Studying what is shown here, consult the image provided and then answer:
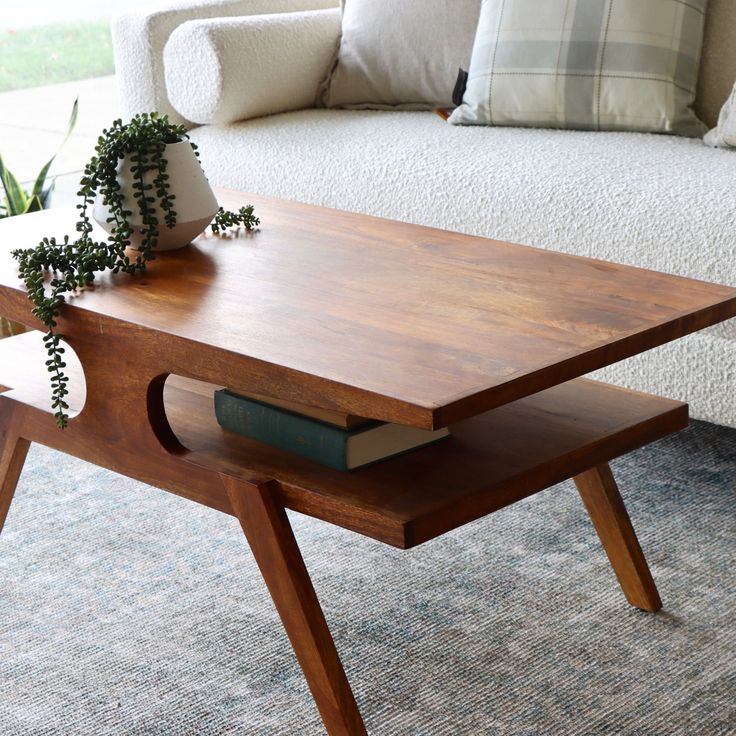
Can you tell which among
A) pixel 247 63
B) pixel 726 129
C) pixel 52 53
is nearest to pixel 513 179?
pixel 726 129

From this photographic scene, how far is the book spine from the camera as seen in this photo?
101cm

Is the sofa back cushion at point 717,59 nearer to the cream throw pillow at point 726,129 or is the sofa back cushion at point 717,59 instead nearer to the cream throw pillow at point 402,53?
the cream throw pillow at point 726,129

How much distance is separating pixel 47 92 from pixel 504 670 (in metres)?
2.32

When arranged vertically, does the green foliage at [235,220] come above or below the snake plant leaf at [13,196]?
above

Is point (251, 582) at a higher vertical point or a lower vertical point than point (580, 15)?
lower

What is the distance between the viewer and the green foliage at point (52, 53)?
283 cm

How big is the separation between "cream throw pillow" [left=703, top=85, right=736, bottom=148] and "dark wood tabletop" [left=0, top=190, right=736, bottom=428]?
68cm

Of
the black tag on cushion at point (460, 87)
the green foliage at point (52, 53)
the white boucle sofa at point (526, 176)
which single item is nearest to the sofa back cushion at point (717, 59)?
Answer: the white boucle sofa at point (526, 176)

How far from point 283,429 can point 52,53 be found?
2.19m

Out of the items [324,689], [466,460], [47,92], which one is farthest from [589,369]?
[47,92]

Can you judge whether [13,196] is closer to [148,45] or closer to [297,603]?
[148,45]

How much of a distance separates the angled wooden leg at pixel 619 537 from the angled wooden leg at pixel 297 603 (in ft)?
1.28

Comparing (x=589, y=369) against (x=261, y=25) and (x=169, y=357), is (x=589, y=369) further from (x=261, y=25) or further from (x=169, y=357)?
(x=261, y=25)

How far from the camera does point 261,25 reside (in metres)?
2.11
